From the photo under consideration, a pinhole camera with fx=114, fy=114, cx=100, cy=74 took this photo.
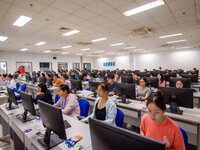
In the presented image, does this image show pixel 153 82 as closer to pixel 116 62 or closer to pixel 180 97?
pixel 180 97

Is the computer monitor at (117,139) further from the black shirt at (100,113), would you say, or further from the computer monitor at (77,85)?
the computer monitor at (77,85)

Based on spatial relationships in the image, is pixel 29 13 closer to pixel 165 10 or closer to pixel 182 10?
pixel 165 10

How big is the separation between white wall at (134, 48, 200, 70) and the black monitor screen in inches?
483

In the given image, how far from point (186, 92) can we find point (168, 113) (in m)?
0.48

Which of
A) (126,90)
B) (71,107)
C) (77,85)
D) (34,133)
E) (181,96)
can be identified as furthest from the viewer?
(77,85)

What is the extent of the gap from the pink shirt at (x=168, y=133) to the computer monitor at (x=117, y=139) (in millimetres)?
651

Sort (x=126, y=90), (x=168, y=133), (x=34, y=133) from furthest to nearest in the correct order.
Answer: (x=126, y=90)
(x=34, y=133)
(x=168, y=133)

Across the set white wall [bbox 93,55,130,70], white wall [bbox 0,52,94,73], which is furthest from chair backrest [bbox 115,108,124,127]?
white wall [bbox 93,55,130,70]

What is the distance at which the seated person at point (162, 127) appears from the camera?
1.02 metres

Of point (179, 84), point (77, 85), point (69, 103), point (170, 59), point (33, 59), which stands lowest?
point (69, 103)

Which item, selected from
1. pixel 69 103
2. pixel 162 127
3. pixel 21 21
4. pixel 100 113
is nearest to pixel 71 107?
pixel 69 103

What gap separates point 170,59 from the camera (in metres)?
12.5

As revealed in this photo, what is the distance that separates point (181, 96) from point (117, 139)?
183cm

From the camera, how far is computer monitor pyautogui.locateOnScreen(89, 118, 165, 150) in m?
0.55
